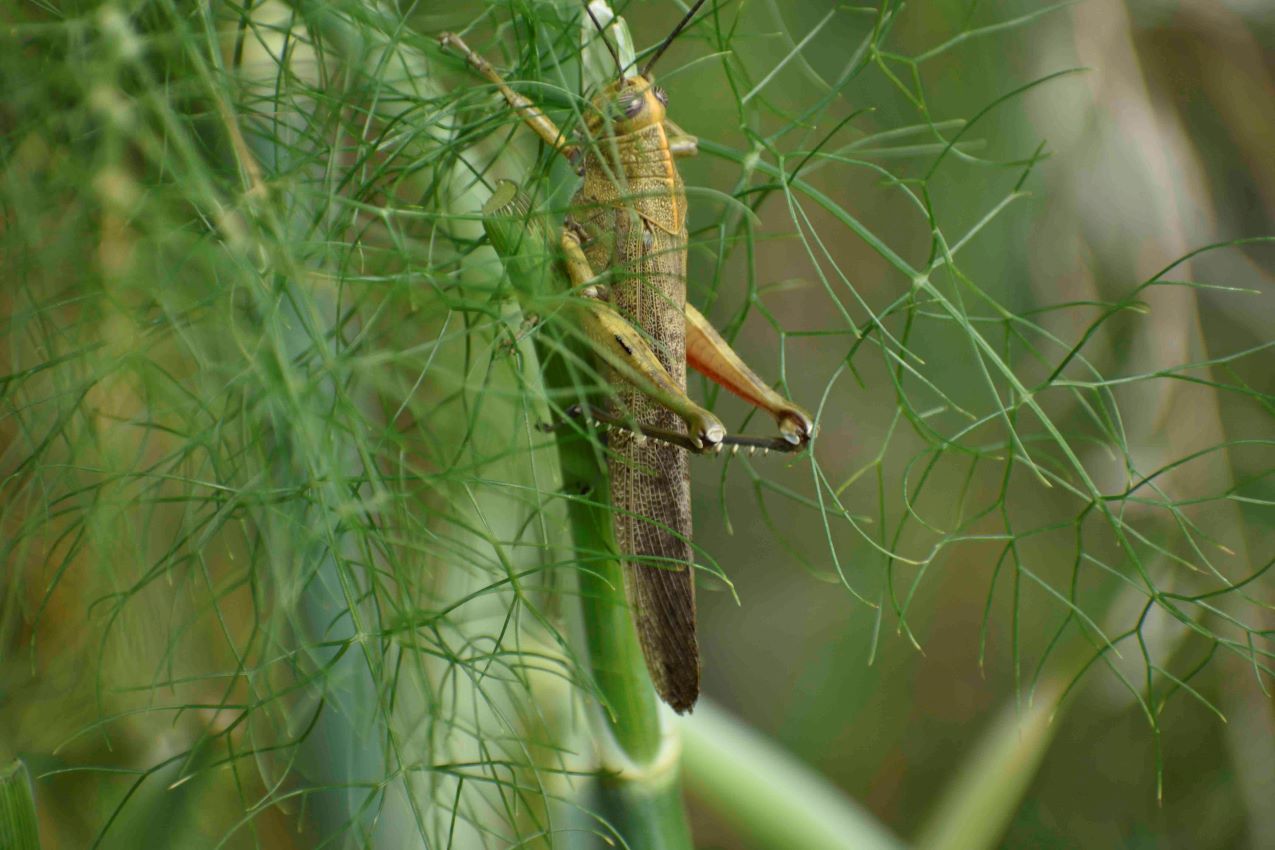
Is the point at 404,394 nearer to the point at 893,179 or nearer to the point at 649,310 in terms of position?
the point at 649,310

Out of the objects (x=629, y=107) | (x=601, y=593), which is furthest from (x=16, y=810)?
(x=629, y=107)

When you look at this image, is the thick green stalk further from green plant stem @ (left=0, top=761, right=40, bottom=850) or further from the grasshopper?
green plant stem @ (left=0, top=761, right=40, bottom=850)

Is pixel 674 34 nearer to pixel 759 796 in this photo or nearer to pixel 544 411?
pixel 544 411

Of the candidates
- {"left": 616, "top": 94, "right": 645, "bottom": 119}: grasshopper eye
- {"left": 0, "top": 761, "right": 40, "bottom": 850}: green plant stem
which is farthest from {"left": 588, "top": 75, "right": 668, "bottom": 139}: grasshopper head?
{"left": 0, "top": 761, "right": 40, "bottom": 850}: green plant stem

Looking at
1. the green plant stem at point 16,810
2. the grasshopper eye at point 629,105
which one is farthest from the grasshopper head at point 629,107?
A: the green plant stem at point 16,810

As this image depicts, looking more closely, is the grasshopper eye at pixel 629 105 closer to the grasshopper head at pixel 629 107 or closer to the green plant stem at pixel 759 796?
the grasshopper head at pixel 629 107

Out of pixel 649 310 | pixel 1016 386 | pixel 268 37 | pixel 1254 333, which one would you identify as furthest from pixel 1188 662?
pixel 268 37
